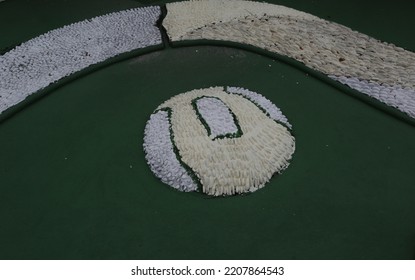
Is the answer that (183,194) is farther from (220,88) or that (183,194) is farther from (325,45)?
(325,45)

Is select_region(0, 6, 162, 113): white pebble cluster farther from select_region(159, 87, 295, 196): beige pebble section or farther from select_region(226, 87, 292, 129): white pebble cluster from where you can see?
select_region(159, 87, 295, 196): beige pebble section

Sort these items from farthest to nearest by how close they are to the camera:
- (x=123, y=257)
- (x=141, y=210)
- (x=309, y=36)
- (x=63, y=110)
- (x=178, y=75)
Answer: (x=309, y=36) → (x=178, y=75) → (x=63, y=110) → (x=141, y=210) → (x=123, y=257)

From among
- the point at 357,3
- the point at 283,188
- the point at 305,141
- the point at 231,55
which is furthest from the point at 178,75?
the point at 357,3

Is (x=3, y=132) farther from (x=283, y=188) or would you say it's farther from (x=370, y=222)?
(x=370, y=222)

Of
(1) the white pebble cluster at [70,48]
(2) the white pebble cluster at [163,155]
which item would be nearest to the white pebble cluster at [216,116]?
(2) the white pebble cluster at [163,155]

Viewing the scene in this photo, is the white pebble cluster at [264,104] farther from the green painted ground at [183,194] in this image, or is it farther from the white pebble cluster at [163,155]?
the white pebble cluster at [163,155]

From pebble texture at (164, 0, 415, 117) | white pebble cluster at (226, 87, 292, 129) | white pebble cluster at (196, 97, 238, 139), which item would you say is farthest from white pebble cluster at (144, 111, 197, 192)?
pebble texture at (164, 0, 415, 117)
